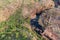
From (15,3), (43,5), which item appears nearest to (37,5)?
(43,5)

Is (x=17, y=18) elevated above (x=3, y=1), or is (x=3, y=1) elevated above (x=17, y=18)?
(x=3, y=1)

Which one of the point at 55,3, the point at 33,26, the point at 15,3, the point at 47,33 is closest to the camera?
the point at 47,33

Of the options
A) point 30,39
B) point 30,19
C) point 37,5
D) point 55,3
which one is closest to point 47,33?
point 30,39

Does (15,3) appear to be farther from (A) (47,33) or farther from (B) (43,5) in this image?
(A) (47,33)

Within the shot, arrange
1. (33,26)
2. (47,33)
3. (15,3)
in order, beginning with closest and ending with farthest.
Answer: (47,33) < (33,26) < (15,3)

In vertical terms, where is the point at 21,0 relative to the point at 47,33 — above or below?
above

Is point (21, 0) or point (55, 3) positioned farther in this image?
point (55, 3)

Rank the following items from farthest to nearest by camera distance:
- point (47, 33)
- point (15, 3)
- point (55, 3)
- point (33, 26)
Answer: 1. point (55, 3)
2. point (15, 3)
3. point (33, 26)
4. point (47, 33)

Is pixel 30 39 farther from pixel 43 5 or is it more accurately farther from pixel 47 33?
pixel 43 5

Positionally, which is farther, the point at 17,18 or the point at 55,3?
the point at 55,3
